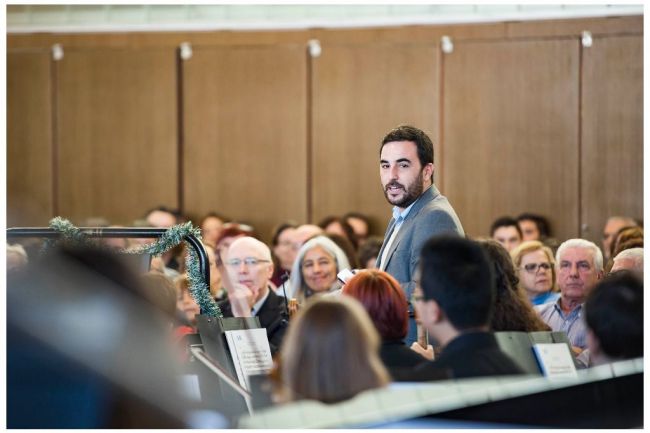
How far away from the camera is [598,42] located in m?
8.26

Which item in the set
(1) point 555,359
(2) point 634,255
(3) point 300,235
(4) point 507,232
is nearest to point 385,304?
(1) point 555,359

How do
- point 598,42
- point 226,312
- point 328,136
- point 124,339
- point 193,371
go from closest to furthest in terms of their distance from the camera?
point 124,339, point 193,371, point 226,312, point 598,42, point 328,136

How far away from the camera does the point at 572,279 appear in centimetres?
440

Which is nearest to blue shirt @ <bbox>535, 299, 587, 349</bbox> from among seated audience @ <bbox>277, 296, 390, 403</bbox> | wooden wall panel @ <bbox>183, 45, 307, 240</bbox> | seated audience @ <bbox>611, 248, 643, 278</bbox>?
seated audience @ <bbox>611, 248, 643, 278</bbox>

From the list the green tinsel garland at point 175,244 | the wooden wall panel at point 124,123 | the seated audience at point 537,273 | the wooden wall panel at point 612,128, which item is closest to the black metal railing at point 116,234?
the green tinsel garland at point 175,244

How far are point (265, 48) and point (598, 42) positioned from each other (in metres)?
2.67

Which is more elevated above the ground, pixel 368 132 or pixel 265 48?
pixel 265 48

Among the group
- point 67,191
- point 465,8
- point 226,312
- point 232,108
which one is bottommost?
point 226,312

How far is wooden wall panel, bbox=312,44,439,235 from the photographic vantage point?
8.64 metres

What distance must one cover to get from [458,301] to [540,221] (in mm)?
6109

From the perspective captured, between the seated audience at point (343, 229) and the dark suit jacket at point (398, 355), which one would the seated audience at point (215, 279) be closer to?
the seated audience at point (343, 229)

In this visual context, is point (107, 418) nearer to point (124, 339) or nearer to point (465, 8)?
point (124, 339)

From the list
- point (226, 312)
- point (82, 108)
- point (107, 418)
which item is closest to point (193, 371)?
point (107, 418)

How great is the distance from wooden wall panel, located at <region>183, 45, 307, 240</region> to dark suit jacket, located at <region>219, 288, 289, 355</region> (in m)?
4.21
